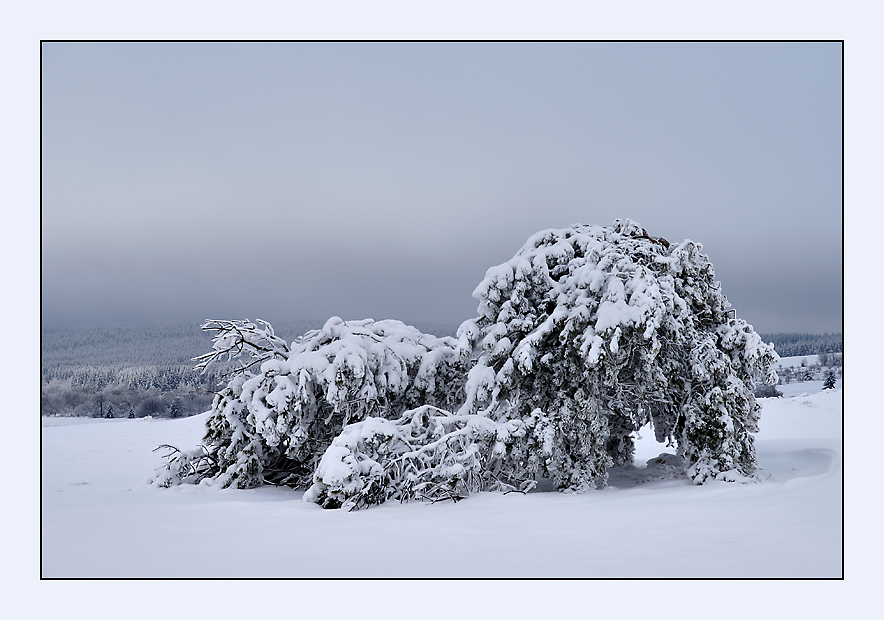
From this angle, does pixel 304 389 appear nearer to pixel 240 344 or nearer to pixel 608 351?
pixel 240 344

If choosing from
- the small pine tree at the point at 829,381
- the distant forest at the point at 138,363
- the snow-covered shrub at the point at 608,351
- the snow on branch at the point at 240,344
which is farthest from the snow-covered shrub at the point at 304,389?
the small pine tree at the point at 829,381

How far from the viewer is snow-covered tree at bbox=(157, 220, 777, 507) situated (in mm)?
6844

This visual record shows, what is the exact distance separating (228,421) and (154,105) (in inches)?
206

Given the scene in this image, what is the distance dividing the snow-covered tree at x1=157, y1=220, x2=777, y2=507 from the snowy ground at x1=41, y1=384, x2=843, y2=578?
1.27ft

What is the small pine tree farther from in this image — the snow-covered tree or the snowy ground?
the snowy ground

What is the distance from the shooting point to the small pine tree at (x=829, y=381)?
7.48m

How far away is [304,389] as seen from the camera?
7707 mm

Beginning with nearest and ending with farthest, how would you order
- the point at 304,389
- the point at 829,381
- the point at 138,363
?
the point at 304,389 → the point at 829,381 → the point at 138,363

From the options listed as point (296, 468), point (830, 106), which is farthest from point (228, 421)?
point (830, 106)

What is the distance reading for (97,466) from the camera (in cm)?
916

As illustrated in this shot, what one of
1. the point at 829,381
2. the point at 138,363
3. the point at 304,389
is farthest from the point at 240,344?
the point at 829,381

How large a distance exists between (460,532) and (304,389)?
10.4 feet

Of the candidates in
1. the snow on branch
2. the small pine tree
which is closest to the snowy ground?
the small pine tree

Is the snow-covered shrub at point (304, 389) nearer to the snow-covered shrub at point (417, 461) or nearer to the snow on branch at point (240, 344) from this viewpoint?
the snow on branch at point (240, 344)
